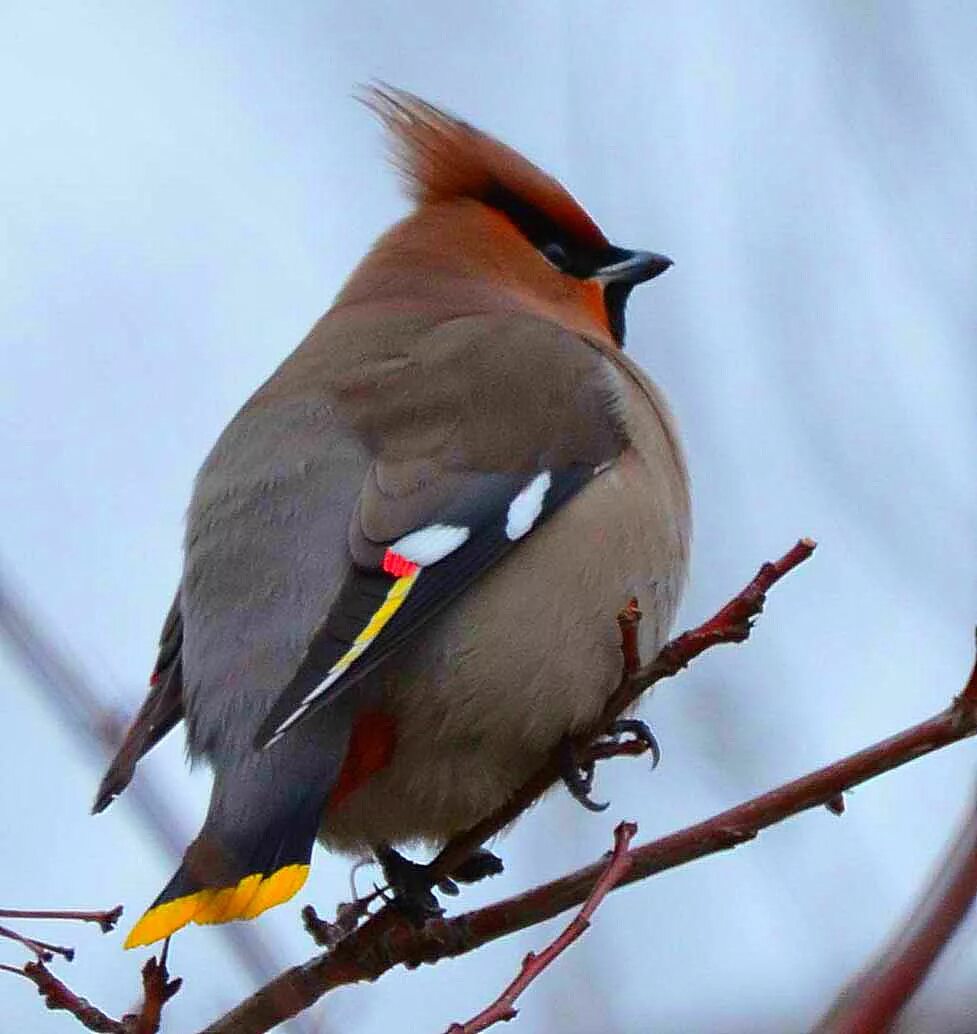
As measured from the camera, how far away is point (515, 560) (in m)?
3.15

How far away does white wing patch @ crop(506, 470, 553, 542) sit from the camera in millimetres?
3154

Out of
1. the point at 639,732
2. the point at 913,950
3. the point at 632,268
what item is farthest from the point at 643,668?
the point at 632,268

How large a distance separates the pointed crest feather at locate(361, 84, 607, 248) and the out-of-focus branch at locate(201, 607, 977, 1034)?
1995 millimetres

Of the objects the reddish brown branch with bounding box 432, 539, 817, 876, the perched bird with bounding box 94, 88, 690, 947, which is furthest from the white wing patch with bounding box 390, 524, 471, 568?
the reddish brown branch with bounding box 432, 539, 817, 876

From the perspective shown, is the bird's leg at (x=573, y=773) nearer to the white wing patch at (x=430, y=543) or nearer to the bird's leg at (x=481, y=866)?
the bird's leg at (x=481, y=866)

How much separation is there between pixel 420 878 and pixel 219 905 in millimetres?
683

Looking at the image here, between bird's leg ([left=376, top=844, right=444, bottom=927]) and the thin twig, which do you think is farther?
bird's leg ([left=376, top=844, right=444, bottom=927])

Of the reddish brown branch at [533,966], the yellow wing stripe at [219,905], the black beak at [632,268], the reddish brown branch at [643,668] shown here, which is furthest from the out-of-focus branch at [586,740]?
the black beak at [632,268]

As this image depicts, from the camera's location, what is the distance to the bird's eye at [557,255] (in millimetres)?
4527

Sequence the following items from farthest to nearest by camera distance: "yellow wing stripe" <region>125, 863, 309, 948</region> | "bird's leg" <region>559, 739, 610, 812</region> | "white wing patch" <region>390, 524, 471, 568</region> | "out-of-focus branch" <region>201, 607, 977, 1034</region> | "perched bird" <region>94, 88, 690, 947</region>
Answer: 1. "bird's leg" <region>559, 739, 610, 812</region>
2. "white wing patch" <region>390, 524, 471, 568</region>
3. "perched bird" <region>94, 88, 690, 947</region>
4. "yellow wing stripe" <region>125, 863, 309, 948</region>
5. "out-of-focus branch" <region>201, 607, 977, 1034</region>

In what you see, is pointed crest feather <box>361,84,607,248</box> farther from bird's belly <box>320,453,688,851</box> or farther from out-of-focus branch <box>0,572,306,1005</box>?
out-of-focus branch <box>0,572,306,1005</box>

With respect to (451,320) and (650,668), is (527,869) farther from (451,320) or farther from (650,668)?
(451,320)

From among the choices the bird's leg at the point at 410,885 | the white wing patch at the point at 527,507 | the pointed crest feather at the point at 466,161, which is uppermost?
the pointed crest feather at the point at 466,161

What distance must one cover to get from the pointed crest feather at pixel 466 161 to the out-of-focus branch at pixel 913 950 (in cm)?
Answer: 321
